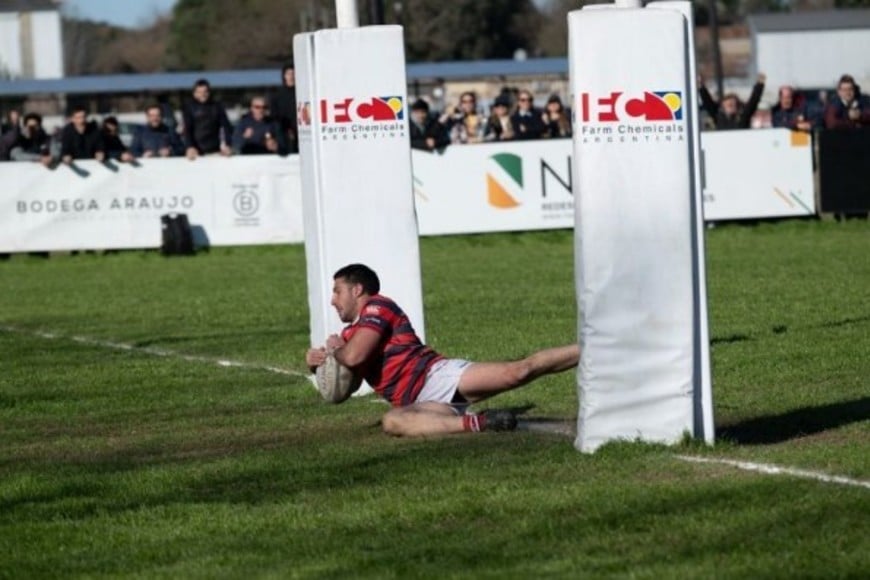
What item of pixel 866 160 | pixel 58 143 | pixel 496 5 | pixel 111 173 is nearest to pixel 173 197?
pixel 111 173

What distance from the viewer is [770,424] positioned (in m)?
11.4

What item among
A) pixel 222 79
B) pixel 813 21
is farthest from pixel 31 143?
pixel 813 21

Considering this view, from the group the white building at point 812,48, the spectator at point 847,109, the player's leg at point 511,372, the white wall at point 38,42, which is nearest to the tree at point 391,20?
the white wall at point 38,42

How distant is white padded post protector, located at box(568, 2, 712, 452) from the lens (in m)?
10.3

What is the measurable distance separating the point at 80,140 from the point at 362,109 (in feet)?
57.2

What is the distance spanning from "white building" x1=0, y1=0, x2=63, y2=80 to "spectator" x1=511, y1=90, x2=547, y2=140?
3259 inches

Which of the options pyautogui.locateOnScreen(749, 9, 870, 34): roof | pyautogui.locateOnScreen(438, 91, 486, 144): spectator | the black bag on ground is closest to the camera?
the black bag on ground

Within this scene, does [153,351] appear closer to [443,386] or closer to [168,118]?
[443,386]

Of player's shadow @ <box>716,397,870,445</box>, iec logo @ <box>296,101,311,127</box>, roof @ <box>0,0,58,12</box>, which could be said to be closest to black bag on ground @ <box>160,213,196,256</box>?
iec logo @ <box>296,101,311,127</box>

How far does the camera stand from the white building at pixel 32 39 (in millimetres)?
112000

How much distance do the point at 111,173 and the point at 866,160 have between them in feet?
37.0

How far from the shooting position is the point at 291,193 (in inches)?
1196

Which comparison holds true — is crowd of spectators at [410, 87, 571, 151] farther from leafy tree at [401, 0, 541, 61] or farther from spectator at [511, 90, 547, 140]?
leafy tree at [401, 0, 541, 61]

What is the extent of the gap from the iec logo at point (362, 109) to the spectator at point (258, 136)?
54.0ft
